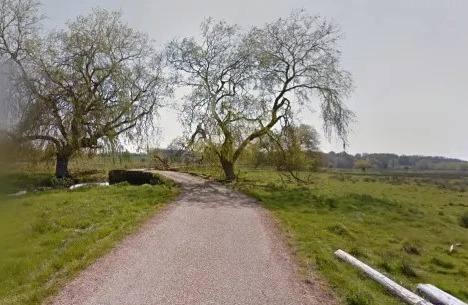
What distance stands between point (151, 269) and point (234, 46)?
27346 mm

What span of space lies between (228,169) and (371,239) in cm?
1905

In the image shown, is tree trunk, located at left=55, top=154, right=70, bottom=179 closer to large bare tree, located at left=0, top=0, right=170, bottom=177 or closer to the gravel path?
large bare tree, located at left=0, top=0, right=170, bottom=177

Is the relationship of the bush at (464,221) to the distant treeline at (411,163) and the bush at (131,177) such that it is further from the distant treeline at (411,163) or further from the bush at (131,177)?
the distant treeline at (411,163)

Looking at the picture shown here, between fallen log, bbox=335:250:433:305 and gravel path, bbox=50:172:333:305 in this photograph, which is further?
fallen log, bbox=335:250:433:305

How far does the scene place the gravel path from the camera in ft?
22.5

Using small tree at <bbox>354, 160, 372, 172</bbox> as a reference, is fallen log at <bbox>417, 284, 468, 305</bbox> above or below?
below

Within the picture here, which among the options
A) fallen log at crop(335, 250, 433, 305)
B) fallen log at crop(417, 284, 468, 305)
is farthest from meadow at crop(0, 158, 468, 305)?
fallen log at crop(417, 284, 468, 305)

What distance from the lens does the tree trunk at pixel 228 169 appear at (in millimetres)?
32625

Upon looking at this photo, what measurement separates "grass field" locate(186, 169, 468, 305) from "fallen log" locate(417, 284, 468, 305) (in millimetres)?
697

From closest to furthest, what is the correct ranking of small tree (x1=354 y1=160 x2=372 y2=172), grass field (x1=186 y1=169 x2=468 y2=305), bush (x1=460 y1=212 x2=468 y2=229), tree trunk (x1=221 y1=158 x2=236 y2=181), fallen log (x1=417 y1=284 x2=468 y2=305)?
fallen log (x1=417 y1=284 x2=468 y2=305) → grass field (x1=186 y1=169 x2=468 y2=305) → bush (x1=460 y1=212 x2=468 y2=229) → tree trunk (x1=221 y1=158 x2=236 y2=181) → small tree (x1=354 y1=160 x2=372 y2=172)

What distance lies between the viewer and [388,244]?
14.9m

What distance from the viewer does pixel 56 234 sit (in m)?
11.2

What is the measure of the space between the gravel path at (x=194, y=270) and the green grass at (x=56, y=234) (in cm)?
45

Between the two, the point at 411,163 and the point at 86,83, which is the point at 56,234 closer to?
the point at 86,83
